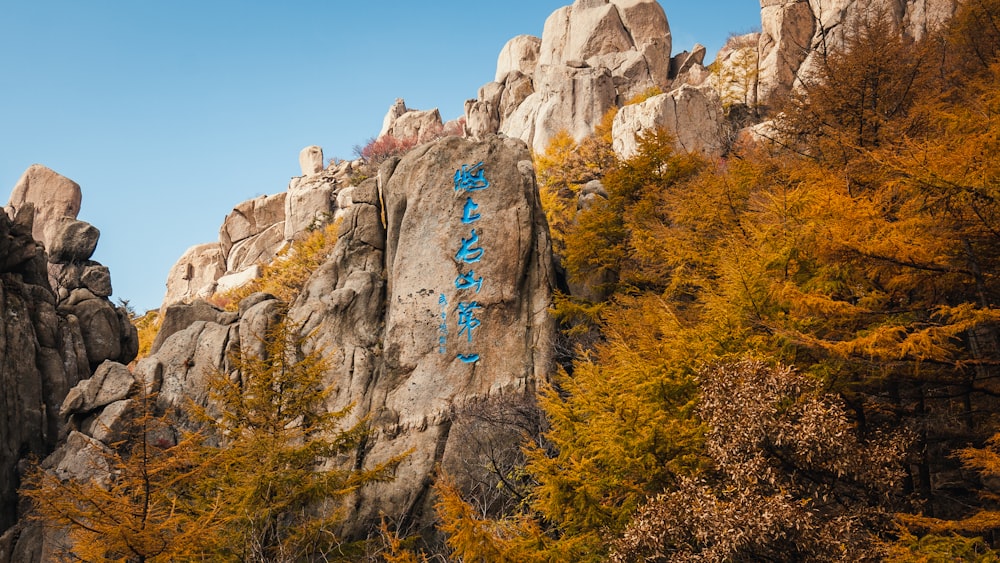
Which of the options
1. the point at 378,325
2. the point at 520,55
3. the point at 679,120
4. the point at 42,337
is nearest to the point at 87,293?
the point at 42,337

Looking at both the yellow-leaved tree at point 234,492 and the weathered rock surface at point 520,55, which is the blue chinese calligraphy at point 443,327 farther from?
the weathered rock surface at point 520,55

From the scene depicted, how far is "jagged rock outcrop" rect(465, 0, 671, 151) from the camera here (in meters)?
32.6

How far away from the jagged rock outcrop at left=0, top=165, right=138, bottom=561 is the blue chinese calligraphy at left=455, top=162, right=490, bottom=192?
9415 mm

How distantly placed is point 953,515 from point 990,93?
20.5ft

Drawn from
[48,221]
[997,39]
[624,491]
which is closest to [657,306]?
[624,491]

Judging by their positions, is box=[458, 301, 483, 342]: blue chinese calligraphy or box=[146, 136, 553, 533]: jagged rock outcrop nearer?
box=[146, 136, 553, 533]: jagged rock outcrop

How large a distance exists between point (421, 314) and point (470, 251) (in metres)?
1.84

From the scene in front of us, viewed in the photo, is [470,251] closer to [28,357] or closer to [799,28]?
[28,357]

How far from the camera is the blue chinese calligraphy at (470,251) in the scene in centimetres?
1703

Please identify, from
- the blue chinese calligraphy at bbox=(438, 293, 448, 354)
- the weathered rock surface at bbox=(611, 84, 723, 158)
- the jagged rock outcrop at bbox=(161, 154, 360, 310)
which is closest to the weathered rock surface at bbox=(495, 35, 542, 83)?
the jagged rock outcrop at bbox=(161, 154, 360, 310)

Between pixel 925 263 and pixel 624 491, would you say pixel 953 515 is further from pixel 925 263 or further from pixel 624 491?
pixel 624 491

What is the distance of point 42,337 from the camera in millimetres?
20203

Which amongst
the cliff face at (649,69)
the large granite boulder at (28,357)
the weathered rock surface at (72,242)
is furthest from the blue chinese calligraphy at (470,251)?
the weathered rock surface at (72,242)

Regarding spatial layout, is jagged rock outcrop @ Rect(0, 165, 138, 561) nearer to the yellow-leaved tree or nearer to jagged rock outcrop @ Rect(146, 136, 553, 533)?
jagged rock outcrop @ Rect(146, 136, 553, 533)
